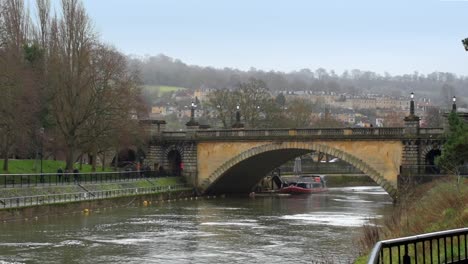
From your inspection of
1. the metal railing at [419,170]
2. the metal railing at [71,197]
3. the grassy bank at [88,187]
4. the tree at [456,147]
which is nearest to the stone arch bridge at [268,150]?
the metal railing at [419,170]

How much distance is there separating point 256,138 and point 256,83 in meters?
29.2

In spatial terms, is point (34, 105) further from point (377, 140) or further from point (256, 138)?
point (377, 140)

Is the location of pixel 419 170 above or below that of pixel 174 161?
below

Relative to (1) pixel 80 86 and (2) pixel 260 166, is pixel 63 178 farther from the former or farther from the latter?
(2) pixel 260 166

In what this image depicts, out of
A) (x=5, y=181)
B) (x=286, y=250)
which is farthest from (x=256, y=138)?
(x=286, y=250)

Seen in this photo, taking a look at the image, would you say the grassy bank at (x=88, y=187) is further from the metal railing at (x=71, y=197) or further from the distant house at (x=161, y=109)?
the distant house at (x=161, y=109)

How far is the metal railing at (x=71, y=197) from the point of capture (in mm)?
41781

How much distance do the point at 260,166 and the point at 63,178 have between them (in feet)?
75.3

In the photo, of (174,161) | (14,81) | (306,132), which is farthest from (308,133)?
(14,81)

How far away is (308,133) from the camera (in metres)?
61.7

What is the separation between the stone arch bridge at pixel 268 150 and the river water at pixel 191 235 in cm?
416

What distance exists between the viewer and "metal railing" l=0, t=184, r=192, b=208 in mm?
41781

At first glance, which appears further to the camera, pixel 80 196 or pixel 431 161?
pixel 431 161

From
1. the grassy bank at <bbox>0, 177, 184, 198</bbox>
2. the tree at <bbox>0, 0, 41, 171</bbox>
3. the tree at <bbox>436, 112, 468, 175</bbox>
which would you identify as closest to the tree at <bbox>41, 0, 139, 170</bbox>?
the tree at <bbox>0, 0, 41, 171</bbox>
